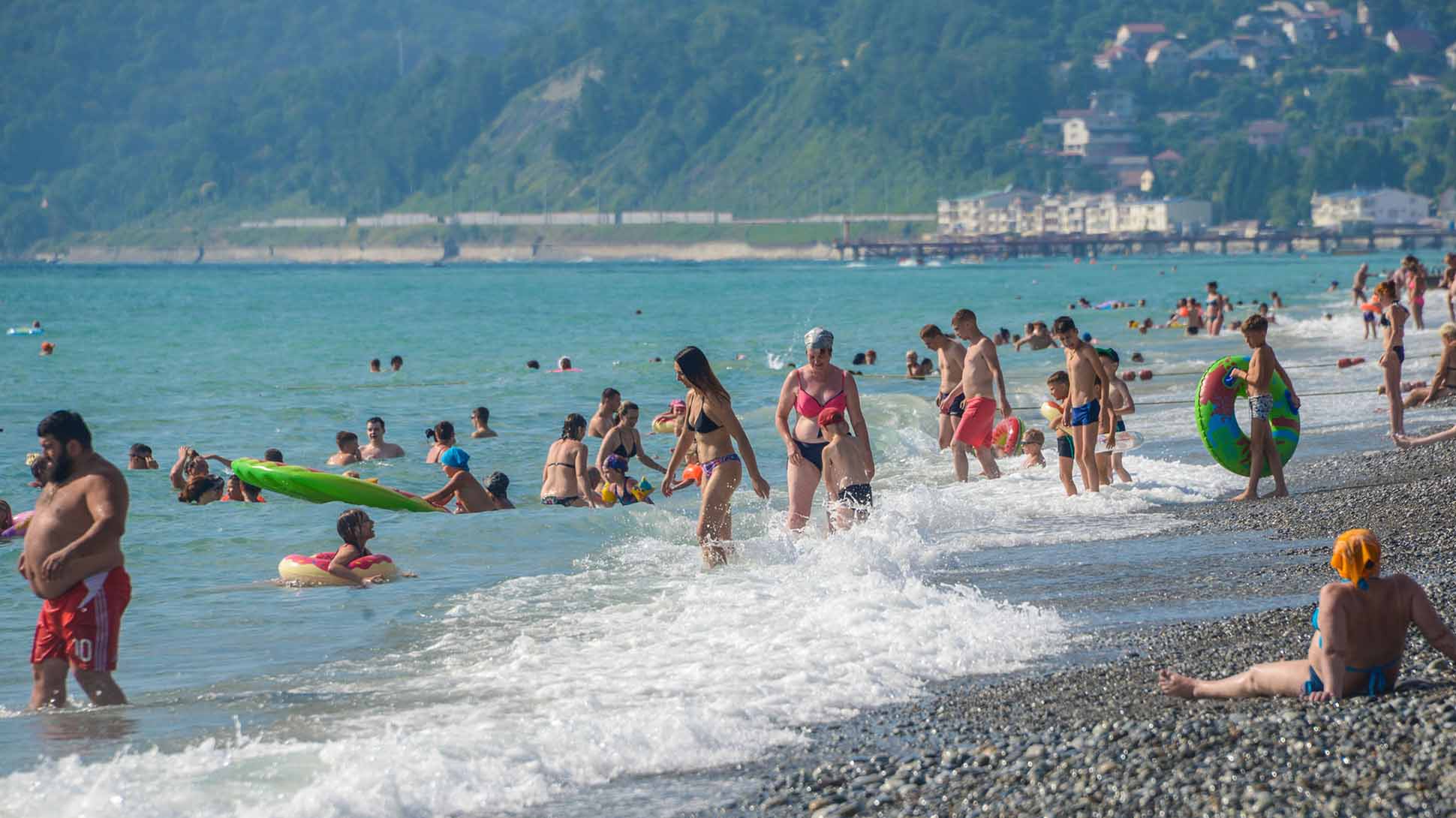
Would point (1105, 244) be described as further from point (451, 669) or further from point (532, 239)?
point (451, 669)

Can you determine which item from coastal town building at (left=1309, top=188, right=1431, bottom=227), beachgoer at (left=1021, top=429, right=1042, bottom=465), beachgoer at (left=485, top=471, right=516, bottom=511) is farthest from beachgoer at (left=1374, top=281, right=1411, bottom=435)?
coastal town building at (left=1309, top=188, right=1431, bottom=227)

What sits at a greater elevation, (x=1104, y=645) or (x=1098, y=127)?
(x=1098, y=127)

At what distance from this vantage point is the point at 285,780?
6.43 meters

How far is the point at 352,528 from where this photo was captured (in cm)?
1098

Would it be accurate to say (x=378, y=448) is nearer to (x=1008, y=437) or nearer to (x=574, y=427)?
(x=574, y=427)

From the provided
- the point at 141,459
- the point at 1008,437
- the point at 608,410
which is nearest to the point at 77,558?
the point at 608,410

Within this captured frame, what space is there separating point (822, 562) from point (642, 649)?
206 centimetres

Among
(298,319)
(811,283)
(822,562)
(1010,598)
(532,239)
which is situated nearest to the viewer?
(1010,598)

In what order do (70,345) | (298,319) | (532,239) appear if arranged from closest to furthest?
1. (70,345)
2. (298,319)
3. (532,239)

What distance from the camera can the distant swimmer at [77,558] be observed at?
23.7ft

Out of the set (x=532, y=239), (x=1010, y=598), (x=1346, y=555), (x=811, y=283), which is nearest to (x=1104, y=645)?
(x=1010, y=598)

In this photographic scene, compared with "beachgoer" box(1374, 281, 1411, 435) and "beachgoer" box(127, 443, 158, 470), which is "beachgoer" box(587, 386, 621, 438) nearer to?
"beachgoer" box(127, 443, 158, 470)

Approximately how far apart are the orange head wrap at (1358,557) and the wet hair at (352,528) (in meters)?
6.69

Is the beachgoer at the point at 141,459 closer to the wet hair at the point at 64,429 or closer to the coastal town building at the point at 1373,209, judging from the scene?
the wet hair at the point at 64,429
